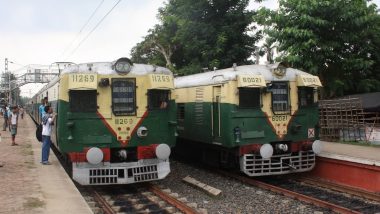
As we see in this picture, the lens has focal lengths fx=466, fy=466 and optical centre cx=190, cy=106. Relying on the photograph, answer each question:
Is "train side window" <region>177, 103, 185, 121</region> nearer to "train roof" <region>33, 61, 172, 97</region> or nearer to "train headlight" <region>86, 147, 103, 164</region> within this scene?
"train roof" <region>33, 61, 172, 97</region>

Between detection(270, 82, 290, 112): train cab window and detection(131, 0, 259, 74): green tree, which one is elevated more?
detection(131, 0, 259, 74): green tree

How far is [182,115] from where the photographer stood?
48.4 ft

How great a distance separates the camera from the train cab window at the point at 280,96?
11578mm

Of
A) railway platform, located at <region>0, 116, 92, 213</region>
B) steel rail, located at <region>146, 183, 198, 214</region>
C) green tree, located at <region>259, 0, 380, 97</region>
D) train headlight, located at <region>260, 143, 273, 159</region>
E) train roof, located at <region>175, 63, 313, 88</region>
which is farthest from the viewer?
green tree, located at <region>259, 0, 380, 97</region>

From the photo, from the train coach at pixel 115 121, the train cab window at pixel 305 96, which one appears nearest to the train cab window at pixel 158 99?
the train coach at pixel 115 121

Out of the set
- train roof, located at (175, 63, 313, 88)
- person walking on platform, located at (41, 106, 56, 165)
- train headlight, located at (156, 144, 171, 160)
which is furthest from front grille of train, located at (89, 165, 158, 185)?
person walking on platform, located at (41, 106, 56, 165)

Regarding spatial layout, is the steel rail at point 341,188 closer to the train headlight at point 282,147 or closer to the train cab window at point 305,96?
the train headlight at point 282,147

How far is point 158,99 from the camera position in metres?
10.6

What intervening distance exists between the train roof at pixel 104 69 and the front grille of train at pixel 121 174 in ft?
6.95

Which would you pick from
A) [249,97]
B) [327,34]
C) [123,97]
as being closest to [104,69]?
[123,97]

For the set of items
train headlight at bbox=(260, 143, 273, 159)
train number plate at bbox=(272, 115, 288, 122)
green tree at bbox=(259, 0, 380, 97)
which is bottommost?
train headlight at bbox=(260, 143, 273, 159)

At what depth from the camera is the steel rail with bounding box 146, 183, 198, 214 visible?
848cm

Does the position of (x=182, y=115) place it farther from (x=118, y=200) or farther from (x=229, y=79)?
(x=118, y=200)

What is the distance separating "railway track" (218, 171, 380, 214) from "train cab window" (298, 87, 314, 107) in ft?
6.79
